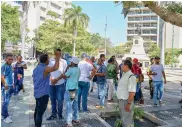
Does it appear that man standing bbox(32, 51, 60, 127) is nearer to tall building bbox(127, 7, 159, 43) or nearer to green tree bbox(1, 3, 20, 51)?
green tree bbox(1, 3, 20, 51)

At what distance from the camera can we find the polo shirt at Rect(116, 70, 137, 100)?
4.69 meters

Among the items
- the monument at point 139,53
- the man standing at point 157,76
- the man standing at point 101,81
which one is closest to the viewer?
the man standing at point 101,81

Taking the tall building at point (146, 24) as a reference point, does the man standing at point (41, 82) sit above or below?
below

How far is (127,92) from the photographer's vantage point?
4.82 metres

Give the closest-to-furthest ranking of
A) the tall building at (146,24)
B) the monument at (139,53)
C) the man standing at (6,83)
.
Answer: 1. the man standing at (6,83)
2. the monument at (139,53)
3. the tall building at (146,24)

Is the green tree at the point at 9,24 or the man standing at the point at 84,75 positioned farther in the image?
the green tree at the point at 9,24

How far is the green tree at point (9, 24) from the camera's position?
37188 millimetres

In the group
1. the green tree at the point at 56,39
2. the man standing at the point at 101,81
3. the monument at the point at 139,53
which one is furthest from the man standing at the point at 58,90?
the green tree at the point at 56,39

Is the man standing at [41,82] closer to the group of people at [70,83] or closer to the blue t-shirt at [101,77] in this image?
the group of people at [70,83]

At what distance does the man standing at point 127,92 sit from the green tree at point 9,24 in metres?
34.8

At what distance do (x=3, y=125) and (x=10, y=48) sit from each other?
59715mm

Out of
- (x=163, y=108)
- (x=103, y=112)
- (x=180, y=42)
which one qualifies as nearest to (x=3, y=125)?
(x=103, y=112)

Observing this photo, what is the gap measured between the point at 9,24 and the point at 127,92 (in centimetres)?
3619

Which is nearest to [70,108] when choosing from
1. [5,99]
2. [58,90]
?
[58,90]
